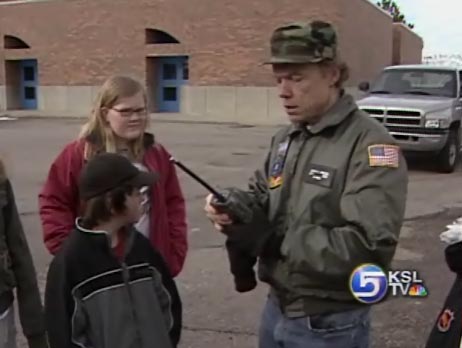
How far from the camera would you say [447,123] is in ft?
44.1

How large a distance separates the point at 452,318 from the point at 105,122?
5.86 feet

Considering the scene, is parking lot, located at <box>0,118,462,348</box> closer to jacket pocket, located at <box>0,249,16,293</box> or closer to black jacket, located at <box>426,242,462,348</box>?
jacket pocket, located at <box>0,249,16,293</box>

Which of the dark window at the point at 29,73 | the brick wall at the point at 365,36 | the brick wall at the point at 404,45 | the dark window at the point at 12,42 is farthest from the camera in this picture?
the brick wall at the point at 404,45

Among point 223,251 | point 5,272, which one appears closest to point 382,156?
point 5,272

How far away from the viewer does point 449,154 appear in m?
13.8

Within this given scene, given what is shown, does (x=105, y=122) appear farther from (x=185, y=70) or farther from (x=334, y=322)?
(x=185, y=70)

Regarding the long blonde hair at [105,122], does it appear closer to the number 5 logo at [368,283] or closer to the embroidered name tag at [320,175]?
the embroidered name tag at [320,175]

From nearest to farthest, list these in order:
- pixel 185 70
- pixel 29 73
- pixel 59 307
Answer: pixel 59 307 → pixel 185 70 → pixel 29 73

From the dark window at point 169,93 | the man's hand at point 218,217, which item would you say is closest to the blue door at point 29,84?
the dark window at point 169,93

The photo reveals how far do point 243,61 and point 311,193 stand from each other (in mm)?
26595

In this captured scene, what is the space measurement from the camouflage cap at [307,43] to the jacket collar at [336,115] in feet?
0.53

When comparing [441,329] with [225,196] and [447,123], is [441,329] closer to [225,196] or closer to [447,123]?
[225,196]

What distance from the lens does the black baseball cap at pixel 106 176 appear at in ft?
9.30

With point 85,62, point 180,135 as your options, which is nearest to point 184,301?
point 180,135
